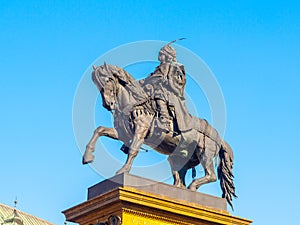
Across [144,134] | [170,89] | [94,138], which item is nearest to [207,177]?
[144,134]

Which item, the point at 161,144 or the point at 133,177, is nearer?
the point at 133,177

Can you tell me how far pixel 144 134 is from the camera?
31547 millimetres

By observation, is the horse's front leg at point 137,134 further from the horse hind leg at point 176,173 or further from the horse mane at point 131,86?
the horse hind leg at point 176,173

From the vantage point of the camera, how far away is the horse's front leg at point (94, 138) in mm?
30750

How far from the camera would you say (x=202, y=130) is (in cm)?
3384

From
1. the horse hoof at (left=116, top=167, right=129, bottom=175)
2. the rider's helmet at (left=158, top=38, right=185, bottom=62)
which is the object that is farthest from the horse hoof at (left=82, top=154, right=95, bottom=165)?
the rider's helmet at (left=158, top=38, right=185, bottom=62)

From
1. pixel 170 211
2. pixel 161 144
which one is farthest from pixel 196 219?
pixel 161 144

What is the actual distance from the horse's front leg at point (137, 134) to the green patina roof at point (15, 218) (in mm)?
40355

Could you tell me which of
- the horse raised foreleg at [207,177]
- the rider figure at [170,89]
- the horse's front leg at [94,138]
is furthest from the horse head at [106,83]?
the horse raised foreleg at [207,177]

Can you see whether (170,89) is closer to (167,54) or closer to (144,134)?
(167,54)

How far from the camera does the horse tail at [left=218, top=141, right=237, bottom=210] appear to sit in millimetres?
33903

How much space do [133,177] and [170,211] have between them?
2.00m

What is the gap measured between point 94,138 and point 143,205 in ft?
11.3

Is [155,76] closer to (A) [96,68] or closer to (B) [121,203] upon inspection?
(A) [96,68]
